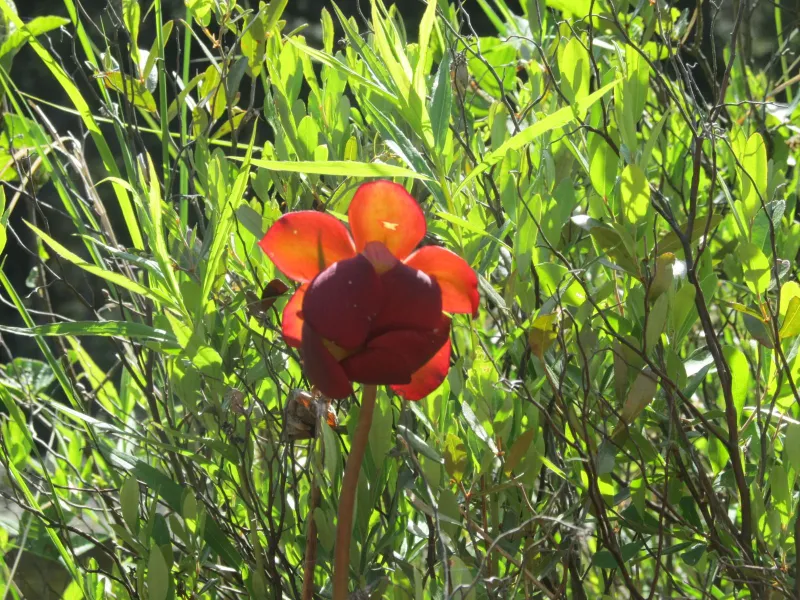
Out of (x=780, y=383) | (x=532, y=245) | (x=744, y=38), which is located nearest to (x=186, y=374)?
(x=532, y=245)

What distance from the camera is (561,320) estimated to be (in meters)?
0.62

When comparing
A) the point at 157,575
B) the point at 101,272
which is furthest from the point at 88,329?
the point at 157,575

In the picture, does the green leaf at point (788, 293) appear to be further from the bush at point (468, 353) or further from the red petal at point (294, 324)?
the red petal at point (294, 324)

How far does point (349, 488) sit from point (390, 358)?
0.26 ft

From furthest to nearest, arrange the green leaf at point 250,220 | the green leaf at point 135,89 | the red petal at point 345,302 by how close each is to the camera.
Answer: the green leaf at point 135,89
the green leaf at point 250,220
the red petal at point 345,302

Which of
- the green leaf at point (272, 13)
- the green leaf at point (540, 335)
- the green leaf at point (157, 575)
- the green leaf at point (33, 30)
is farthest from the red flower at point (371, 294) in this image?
the green leaf at point (33, 30)

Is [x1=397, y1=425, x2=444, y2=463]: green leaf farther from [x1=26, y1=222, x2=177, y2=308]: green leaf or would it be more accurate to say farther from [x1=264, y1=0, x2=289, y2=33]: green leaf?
[x1=264, y1=0, x2=289, y2=33]: green leaf

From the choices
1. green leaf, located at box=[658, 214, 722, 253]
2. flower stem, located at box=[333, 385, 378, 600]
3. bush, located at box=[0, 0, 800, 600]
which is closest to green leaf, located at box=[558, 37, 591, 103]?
bush, located at box=[0, 0, 800, 600]

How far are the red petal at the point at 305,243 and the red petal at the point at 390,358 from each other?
59 millimetres

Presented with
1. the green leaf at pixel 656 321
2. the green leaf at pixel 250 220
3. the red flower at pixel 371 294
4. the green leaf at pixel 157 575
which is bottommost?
the green leaf at pixel 157 575

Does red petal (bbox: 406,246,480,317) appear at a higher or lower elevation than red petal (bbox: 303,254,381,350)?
lower

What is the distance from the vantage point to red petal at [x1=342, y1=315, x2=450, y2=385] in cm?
39

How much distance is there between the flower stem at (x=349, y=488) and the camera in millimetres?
428

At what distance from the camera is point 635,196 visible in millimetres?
605
